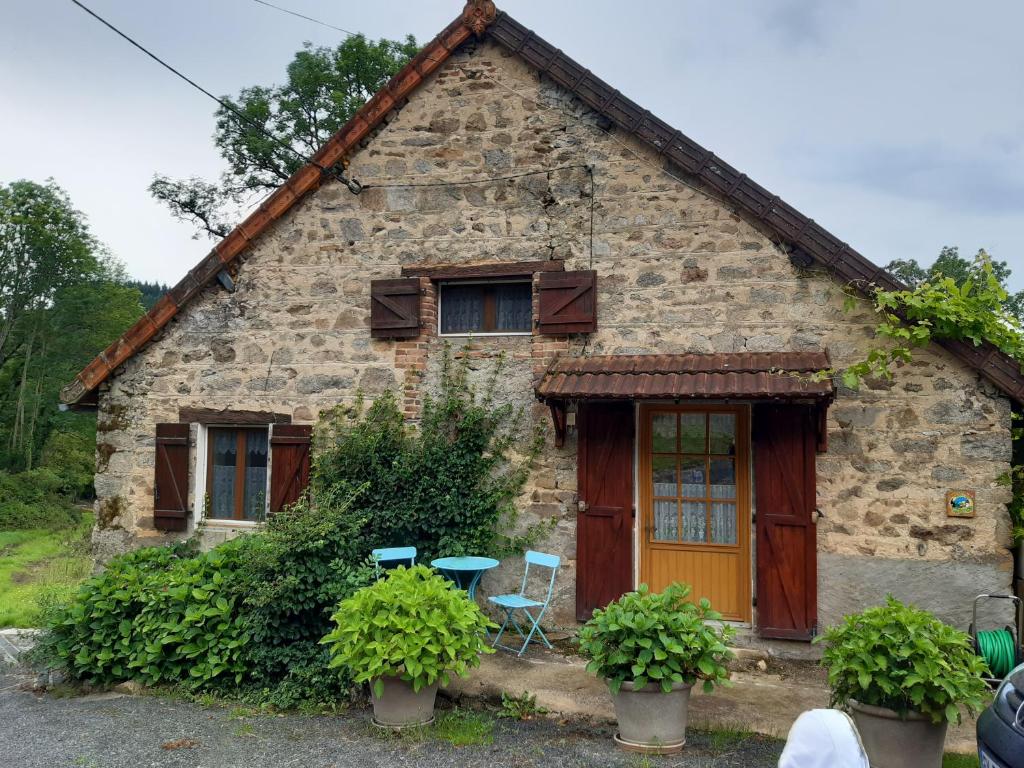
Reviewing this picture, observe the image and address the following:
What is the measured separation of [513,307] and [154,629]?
169 inches

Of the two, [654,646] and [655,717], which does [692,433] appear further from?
[655,717]

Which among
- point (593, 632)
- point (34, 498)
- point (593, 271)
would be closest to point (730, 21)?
point (593, 271)

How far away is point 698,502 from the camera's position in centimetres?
707

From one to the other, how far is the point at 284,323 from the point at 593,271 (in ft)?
11.0

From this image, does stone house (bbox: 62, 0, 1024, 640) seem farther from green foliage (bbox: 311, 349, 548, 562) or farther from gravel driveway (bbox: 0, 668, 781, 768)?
gravel driveway (bbox: 0, 668, 781, 768)

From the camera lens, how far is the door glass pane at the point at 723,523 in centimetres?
700

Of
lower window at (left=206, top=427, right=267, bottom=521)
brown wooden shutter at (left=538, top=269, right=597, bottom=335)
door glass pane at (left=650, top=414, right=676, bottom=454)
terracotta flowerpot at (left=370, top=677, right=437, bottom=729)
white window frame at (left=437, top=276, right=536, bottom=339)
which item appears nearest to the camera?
terracotta flowerpot at (left=370, top=677, right=437, bottom=729)

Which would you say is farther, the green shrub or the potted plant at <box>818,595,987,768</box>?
the green shrub

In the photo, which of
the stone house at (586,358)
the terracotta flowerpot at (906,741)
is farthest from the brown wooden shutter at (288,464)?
the terracotta flowerpot at (906,741)

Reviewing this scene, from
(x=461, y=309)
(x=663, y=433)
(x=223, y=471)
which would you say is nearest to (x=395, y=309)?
(x=461, y=309)

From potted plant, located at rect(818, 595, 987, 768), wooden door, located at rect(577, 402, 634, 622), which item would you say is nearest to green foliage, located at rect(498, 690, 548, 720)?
wooden door, located at rect(577, 402, 634, 622)

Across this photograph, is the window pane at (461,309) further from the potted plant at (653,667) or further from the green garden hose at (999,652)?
the green garden hose at (999,652)

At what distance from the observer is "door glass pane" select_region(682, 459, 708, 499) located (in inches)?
278

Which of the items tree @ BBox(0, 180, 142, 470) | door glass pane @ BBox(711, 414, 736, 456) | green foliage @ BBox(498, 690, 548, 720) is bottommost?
green foliage @ BBox(498, 690, 548, 720)
